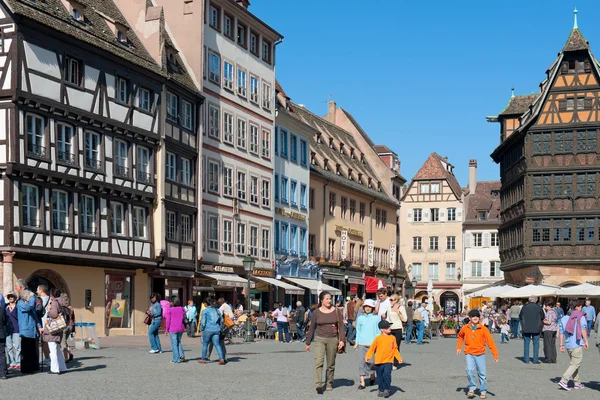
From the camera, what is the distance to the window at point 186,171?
1660 inches

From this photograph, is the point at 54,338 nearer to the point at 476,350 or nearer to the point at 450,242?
the point at 476,350

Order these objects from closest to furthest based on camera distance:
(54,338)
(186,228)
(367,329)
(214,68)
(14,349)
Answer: (367,329)
(54,338)
(14,349)
(186,228)
(214,68)

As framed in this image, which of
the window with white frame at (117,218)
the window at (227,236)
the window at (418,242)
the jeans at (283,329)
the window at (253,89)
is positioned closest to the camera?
the window with white frame at (117,218)

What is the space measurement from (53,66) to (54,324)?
53.1 feet

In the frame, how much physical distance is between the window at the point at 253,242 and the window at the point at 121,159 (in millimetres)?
13112

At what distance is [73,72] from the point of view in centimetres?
3416

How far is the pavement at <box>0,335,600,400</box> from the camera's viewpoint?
15695mm

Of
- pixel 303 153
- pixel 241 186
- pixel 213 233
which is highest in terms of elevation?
pixel 303 153

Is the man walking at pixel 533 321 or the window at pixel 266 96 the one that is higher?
the window at pixel 266 96

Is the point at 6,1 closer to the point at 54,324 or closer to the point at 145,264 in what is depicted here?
the point at 145,264

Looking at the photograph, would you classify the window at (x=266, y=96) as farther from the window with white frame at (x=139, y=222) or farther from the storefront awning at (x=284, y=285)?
the window with white frame at (x=139, y=222)

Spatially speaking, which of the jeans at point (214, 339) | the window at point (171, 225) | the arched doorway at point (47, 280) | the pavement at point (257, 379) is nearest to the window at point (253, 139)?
the window at point (171, 225)

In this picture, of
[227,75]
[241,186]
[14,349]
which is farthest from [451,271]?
[14,349]

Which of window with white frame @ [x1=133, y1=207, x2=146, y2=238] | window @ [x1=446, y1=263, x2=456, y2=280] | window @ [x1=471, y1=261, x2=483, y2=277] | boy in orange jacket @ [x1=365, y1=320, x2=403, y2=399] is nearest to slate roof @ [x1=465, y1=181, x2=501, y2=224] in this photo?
window @ [x1=471, y1=261, x2=483, y2=277]
